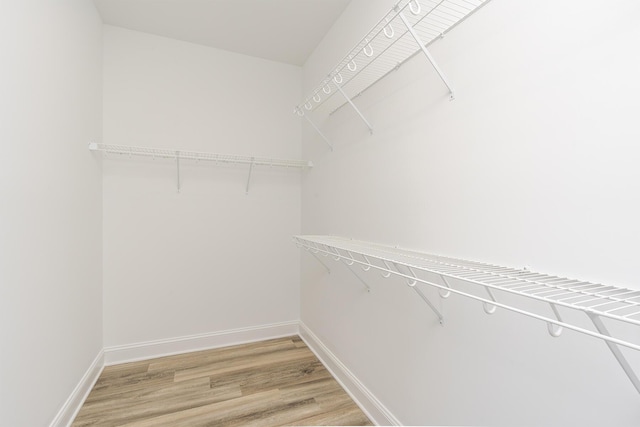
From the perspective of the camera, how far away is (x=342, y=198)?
1.95 m

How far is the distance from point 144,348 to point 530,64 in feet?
9.27

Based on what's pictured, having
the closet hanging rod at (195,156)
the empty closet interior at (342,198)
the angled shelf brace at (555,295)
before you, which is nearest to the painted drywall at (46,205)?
the empty closet interior at (342,198)

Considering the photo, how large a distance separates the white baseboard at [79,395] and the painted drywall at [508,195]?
5.32 ft

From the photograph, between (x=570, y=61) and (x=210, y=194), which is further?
(x=210, y=194)

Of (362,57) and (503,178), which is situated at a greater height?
(362,57)

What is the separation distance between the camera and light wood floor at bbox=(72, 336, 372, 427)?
5.20 feet

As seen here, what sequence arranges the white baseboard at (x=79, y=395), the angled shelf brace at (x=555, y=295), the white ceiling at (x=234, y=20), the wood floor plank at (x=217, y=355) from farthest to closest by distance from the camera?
the wood floor plank at (x=217, y=355) → the white ceiling at (x=234, y=20) → the white baseboard at (x=79, y=395) → the angled shelf brace at (x=555, y=295)

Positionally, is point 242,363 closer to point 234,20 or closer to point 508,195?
point 508,195

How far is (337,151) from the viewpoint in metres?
2.02

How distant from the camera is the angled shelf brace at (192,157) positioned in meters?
2.06

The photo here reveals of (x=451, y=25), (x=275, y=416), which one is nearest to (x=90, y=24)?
(x=451, y=25)

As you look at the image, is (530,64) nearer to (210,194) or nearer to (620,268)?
(620,268)

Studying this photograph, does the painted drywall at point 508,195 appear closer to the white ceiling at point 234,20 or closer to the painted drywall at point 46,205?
the white ceiling at point 234,20

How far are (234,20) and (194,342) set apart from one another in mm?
2496
